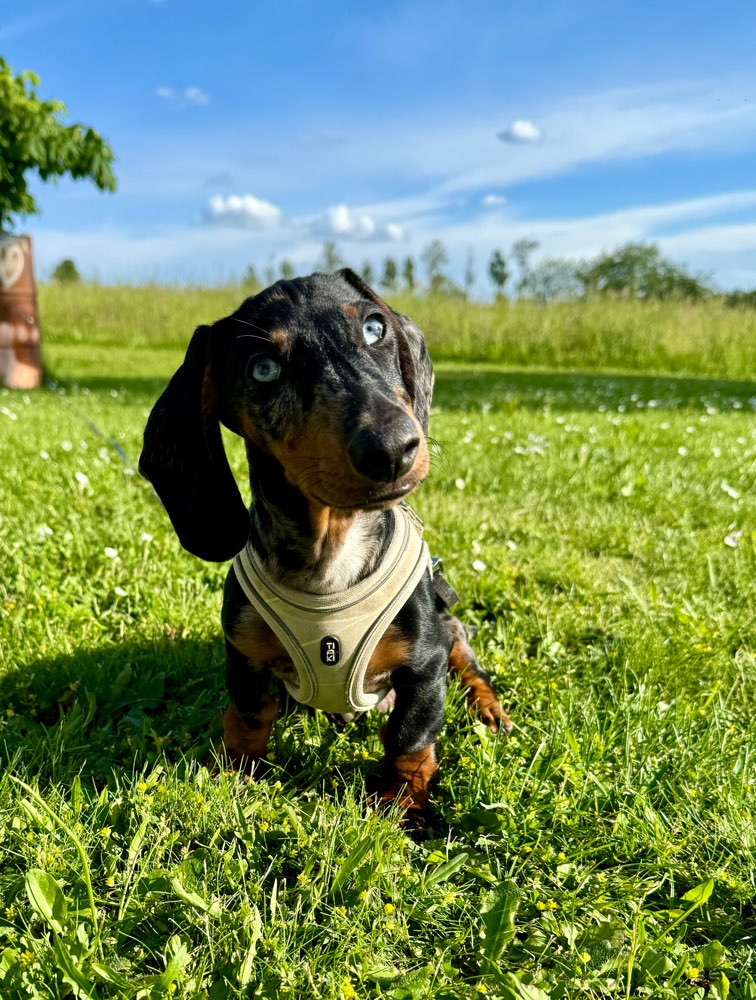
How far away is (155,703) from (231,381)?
1.26 m

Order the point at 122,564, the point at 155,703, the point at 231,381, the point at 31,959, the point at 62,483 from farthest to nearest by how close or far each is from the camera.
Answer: the point at 62,483, the point at 122,564, the point at 155,703, the point at 231,381, the point at 31,959

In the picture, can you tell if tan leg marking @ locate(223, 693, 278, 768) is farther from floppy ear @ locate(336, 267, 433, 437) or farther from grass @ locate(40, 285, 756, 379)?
→ grass @ locate(40, 285, 756, 379)

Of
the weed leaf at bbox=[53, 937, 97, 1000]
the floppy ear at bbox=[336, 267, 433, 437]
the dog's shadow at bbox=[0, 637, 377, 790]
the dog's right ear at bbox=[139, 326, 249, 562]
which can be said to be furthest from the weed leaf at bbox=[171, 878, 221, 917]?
the floppy ear at bbox=[336, 267, 433, 437]

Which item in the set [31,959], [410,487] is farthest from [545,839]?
[31,959]

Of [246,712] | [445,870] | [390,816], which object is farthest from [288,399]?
[445,870]

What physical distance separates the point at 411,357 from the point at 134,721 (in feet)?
5.17

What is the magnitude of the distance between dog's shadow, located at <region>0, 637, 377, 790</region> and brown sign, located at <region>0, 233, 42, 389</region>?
9.49m

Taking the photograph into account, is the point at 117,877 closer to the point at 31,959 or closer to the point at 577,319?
the point at 31,959

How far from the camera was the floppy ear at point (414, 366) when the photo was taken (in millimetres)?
2248

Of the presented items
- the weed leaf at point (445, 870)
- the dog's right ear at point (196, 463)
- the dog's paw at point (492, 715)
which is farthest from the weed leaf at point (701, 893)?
the dog's right ear at point (196, 463)

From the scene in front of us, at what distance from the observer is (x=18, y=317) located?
10625 millimetres

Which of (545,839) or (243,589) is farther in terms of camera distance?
(243,589)

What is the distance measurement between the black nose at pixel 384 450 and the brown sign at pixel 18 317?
10.7 m

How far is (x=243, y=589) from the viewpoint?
2.17 meters
